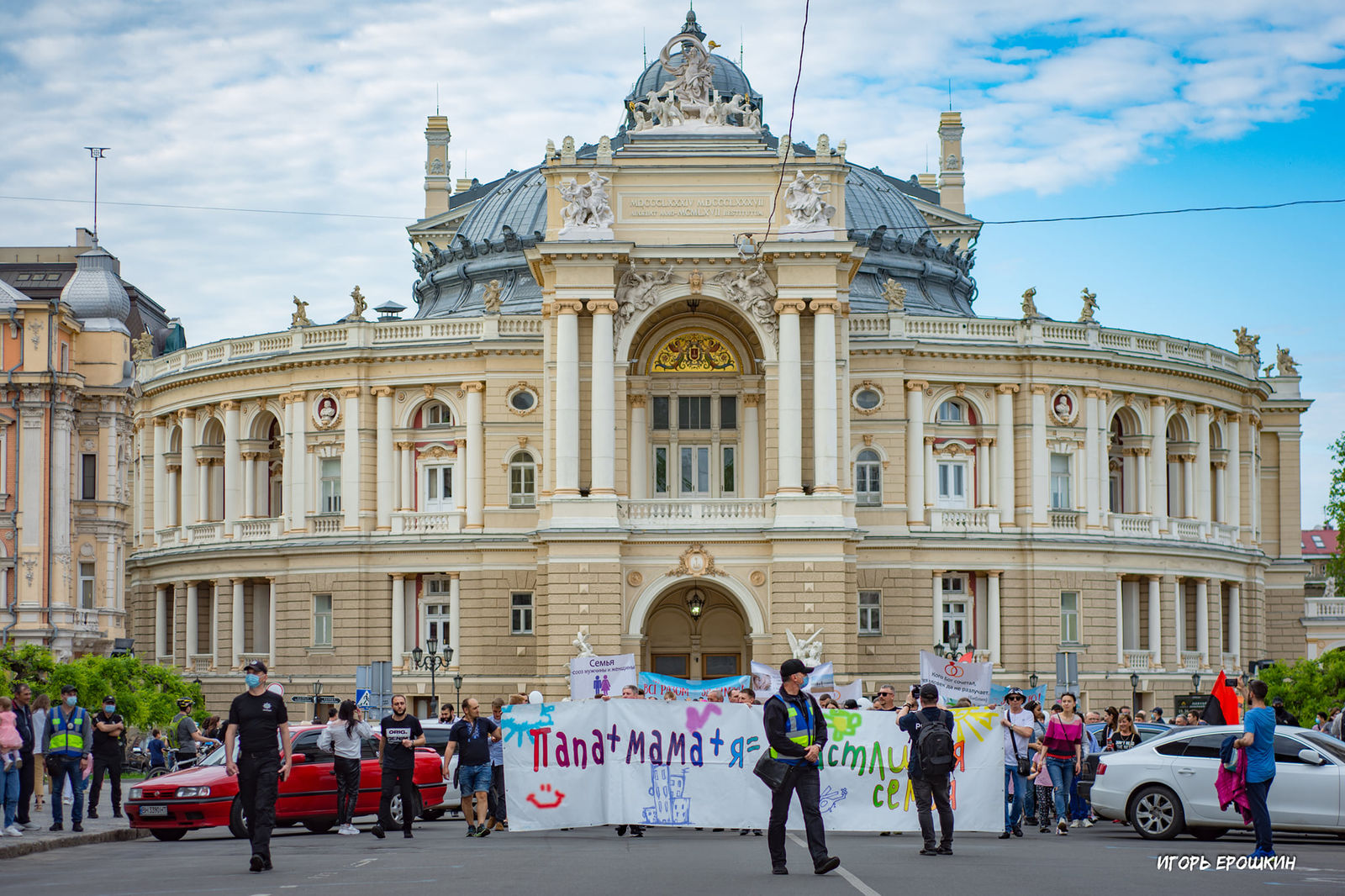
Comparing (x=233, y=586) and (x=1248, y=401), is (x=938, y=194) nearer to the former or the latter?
(x=1248, y=401)

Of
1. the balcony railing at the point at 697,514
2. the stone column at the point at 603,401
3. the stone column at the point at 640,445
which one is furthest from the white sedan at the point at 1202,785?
the stone column at the point at 640,445

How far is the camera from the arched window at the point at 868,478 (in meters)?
60.8

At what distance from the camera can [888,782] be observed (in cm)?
2584

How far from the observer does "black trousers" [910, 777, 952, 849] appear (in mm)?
22391

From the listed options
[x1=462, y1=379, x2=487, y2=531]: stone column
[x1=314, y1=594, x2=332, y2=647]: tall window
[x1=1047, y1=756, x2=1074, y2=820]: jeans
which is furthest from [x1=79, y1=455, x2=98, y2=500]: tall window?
[x1=1047, y1=756, x2=1074, y2=820]: jeans

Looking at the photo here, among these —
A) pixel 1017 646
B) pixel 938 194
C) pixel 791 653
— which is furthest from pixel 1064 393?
pixel 938 194

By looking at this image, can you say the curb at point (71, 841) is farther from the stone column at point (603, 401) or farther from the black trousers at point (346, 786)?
the stone column at point (603, 401)

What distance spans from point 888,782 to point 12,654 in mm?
27771

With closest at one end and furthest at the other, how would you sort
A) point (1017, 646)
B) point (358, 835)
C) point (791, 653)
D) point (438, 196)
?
point (358, 835) < point (791, 653) < point (1017, 646) < point (438, 196)

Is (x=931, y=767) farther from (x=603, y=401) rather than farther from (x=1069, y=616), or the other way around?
(x=1069, y=616)

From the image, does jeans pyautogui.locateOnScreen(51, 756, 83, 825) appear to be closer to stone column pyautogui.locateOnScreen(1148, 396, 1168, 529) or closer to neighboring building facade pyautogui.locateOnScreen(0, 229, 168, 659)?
neighboring building facade pyautogui.locateOnScreen(0, 229, 168, 659)

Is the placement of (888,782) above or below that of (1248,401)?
below

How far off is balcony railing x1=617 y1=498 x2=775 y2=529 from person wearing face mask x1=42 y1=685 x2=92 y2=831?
1109 inches

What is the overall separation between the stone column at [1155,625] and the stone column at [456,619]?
2246 centimetres
